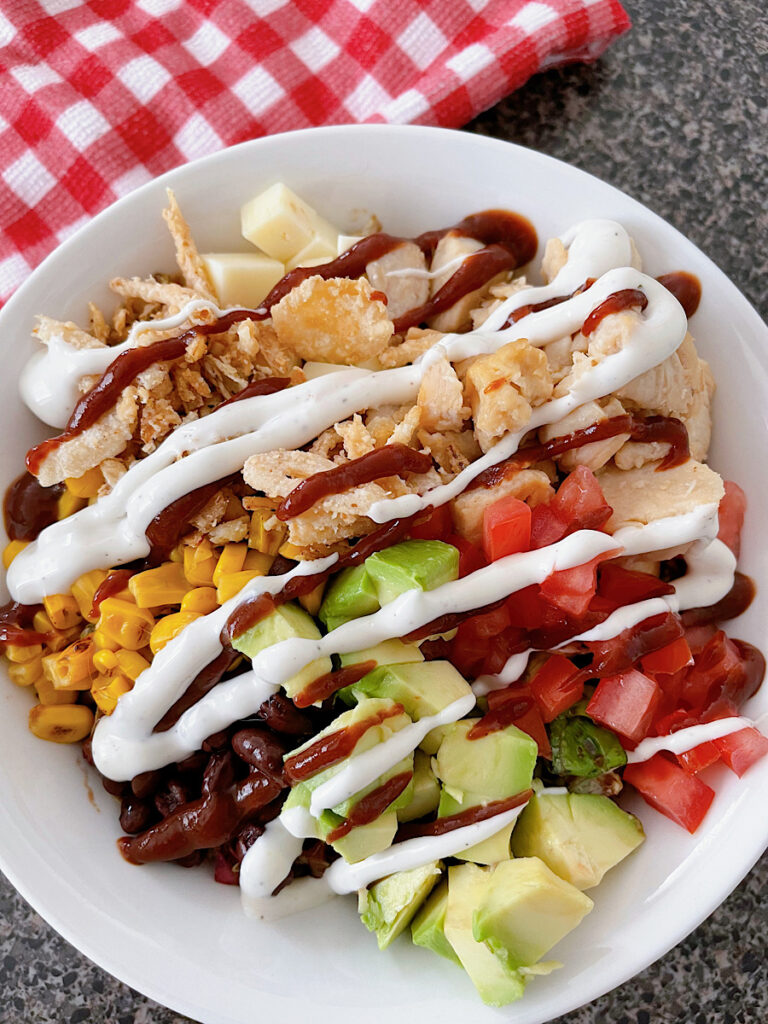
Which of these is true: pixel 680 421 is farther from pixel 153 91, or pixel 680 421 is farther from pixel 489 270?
pixel 153 91

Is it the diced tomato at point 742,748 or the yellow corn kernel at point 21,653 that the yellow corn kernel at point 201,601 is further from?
the diced tomato at point 742,748

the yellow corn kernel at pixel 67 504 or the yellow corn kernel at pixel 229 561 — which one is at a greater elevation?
the yellow corn kernel at pixel 67 504

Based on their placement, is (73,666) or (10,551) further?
(10,551)

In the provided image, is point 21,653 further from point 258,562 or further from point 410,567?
point 410,567

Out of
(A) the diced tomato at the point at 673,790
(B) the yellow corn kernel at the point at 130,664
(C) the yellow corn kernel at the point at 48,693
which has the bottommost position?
(A) the diced tomato at the point at 673,790

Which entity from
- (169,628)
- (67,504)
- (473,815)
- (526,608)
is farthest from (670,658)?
(67,504)

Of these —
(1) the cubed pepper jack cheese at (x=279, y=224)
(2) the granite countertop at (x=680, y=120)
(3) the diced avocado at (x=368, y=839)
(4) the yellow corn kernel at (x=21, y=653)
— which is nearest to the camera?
(3) the diced avocado at (x=368, y=839)

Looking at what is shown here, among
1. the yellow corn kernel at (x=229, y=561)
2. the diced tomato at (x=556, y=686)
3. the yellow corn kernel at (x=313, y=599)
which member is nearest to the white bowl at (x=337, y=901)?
the diced tomato at (x=556, y=686)
